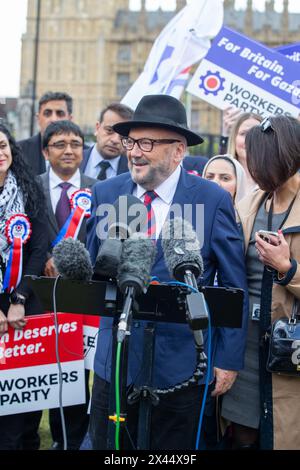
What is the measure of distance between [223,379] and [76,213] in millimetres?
1977

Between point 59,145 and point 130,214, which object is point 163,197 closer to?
point 130,214

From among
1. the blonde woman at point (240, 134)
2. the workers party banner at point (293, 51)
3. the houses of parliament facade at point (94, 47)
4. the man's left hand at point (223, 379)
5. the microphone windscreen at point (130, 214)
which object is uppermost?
the houses of parliament facade at point (94, 47)

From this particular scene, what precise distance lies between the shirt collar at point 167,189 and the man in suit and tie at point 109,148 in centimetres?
273

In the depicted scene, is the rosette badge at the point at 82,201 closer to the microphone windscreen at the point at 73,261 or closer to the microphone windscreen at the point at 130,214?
the microphone windscreen at the point at 130,214

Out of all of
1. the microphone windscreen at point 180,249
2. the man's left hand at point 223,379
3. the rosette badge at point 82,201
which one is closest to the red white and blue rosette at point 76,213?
the rosette badge at point 82,201

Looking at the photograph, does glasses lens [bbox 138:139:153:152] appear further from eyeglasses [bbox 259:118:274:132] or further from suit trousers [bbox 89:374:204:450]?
suit trousers [bbox 89:374:204:450]

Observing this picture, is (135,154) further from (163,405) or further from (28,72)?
(28,72)

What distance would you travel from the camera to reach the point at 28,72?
261ft

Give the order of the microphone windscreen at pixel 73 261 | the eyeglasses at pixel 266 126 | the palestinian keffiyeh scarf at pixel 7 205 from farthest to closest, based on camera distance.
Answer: the palestinian keffiyeh scarf at pixel 7 205, the eyeglasses at pixel 266 126, the microphone windscreen at pixel 73 261

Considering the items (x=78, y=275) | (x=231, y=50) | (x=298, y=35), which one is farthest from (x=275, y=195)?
(x=298, y=35)

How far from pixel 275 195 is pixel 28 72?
79.6 m

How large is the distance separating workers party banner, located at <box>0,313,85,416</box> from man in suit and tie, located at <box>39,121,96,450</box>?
1.87 ft

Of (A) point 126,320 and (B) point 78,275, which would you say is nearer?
(A) point 126,320

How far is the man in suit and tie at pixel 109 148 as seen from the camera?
6227 mm
